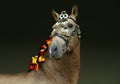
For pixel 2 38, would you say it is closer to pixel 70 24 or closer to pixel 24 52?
pixel 24 52

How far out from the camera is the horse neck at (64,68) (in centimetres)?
361

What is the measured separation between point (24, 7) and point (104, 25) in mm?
1363

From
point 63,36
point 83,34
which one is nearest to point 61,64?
point 63,36

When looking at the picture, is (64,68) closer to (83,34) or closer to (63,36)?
(63,36)

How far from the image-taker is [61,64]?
3619 mm

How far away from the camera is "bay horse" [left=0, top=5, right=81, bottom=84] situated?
3.56 metres

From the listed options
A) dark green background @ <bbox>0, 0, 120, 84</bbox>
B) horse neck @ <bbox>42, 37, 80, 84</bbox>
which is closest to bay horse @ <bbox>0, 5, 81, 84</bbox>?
horse neck @ <bbox>42, 37, 80, 84</bbox>

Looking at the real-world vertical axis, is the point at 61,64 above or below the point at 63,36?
below

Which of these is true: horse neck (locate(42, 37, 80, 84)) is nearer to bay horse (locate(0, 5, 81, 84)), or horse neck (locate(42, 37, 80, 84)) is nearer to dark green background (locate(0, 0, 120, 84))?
bay horse (locate(0, 5, 81, 84))

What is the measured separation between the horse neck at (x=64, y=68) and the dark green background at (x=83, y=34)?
1.88 m

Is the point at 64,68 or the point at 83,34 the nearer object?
the point at 64,68

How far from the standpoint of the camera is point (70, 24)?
12.0 ft

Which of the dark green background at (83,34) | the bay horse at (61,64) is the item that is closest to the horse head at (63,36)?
the bay horse at (61,64)

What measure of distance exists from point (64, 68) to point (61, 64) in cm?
5
